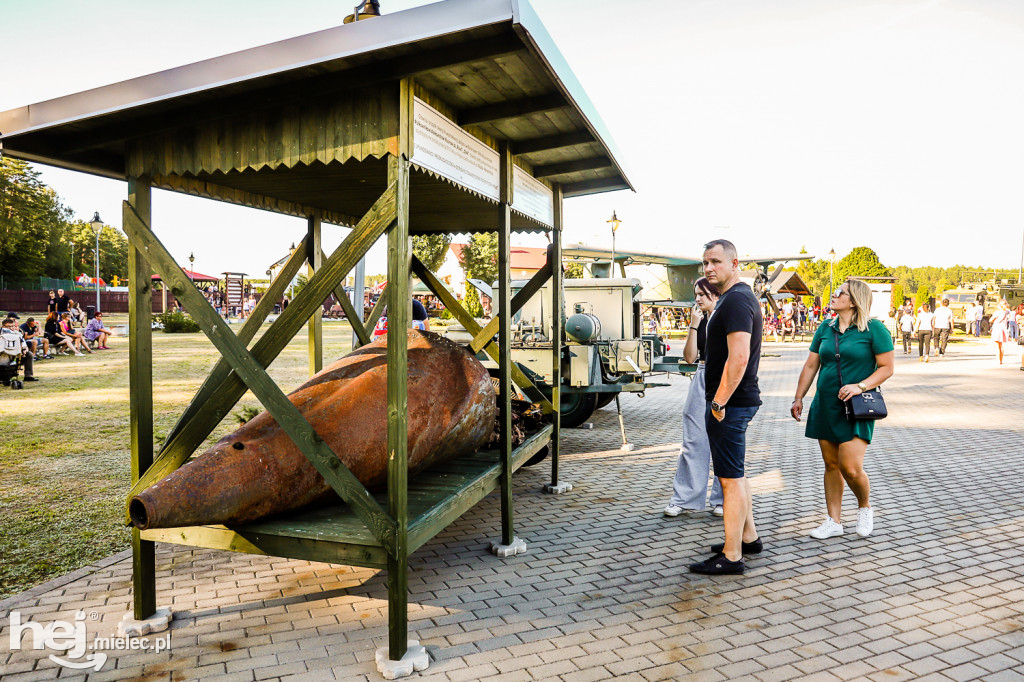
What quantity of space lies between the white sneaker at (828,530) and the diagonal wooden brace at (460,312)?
97.2 inches

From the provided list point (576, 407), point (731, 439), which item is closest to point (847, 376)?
point (731, 439)

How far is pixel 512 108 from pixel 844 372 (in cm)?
291

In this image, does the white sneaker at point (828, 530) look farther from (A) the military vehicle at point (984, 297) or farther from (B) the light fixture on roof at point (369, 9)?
(A) the military vehicle at point (984, 297)

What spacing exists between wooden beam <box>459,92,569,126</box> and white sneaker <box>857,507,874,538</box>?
367 cm

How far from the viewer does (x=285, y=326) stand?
3252mm

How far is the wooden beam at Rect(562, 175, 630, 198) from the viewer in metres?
6.22

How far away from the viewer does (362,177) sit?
4.53m

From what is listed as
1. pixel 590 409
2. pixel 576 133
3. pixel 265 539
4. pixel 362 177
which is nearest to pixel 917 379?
pixel 590 409

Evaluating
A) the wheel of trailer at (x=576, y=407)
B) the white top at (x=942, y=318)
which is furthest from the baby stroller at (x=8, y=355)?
the white top at (x=942, y=318)

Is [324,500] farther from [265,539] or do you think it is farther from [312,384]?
[312,384]

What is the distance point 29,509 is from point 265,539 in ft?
11.9

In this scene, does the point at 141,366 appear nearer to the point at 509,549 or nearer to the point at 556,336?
the point at 509,549

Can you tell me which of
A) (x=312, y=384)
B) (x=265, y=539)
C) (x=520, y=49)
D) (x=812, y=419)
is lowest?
(x=265, y=539)

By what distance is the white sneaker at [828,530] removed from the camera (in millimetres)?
4777
